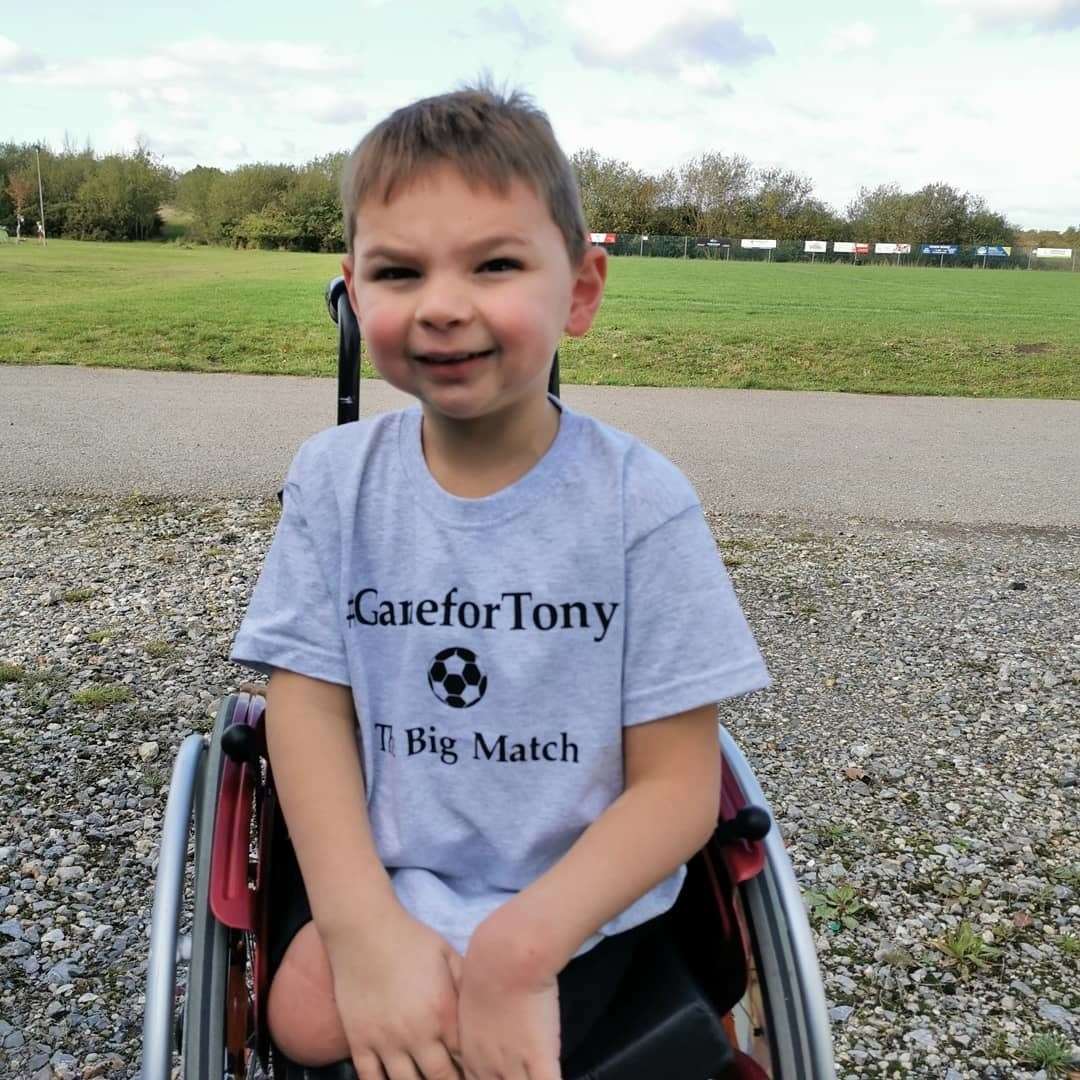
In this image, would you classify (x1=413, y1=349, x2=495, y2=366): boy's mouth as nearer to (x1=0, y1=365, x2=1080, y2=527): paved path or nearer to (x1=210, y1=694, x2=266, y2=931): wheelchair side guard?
(x1=210, y1=694, x2=266, y2=931): wheelchair side guard

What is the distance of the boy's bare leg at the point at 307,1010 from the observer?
4.34ft

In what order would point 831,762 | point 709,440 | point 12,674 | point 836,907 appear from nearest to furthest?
point 836,907
point 831,762
point 12,674
point 709,440

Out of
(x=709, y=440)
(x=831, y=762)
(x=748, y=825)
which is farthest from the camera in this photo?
(x=709, y=440)

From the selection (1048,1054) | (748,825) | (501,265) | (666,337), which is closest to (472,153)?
(501,265)

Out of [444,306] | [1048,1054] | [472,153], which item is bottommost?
[1048,1054]

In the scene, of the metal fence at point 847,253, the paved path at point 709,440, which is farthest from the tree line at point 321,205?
the paved path at point 709,440

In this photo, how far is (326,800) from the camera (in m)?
1.38

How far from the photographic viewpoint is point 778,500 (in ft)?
22.5

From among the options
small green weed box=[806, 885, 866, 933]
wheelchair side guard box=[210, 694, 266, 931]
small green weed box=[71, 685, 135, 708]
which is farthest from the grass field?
wheelchair side guard box=[210, 694, 266, 931]

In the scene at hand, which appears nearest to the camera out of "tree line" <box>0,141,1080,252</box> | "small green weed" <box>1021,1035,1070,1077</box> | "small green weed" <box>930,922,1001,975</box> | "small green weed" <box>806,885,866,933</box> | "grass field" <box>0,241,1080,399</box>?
"small green weed" <box>1021,1035,1070,1077</box>

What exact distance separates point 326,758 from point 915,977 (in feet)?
5.96

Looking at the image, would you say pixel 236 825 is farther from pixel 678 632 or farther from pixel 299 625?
pixel 678 632

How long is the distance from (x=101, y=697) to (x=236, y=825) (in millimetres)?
2558

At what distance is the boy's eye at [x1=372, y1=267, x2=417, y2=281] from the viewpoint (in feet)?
4.35
